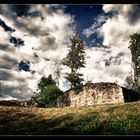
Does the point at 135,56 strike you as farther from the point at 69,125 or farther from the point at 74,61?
the point at 69,125

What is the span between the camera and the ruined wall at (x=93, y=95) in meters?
23.0

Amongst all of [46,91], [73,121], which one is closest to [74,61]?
[46,91]

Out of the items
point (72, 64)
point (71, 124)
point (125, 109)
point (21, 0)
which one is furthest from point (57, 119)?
point (72, 64)

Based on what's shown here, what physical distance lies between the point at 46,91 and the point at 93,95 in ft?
32.6

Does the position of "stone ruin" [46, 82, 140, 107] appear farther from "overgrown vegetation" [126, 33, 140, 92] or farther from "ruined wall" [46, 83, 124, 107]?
"overgrown vegetation" [126, 33, 140, 92]

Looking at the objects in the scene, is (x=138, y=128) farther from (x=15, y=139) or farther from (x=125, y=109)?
(x=15, y=139)

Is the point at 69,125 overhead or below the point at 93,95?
below

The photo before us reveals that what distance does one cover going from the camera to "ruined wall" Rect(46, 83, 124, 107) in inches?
905

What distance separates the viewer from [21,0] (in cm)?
861

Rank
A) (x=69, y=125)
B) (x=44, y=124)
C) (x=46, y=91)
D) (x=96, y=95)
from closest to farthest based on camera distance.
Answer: (x=69, y=125) < (x=44, y=124) < (x=96, y=95) < (x=46, y=91)

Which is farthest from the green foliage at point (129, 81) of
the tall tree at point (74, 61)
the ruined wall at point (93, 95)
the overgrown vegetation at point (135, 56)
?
the ruined wall at point (93, 95)

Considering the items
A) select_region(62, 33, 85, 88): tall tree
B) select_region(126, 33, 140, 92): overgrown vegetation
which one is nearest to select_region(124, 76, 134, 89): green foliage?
select_region(126, 33, 140, 92): overgrown vegetation

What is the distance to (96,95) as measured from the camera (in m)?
23.9

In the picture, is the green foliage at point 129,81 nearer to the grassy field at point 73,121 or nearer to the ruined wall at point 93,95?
the ruined wall at point 93,95
